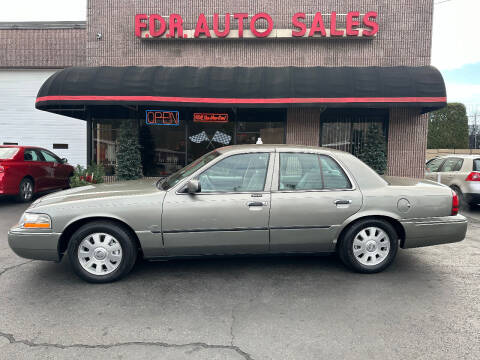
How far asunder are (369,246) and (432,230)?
0.81 meters

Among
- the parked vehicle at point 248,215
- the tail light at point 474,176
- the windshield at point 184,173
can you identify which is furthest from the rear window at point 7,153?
the tail light at point 474,176

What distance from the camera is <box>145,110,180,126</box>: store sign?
11.8 meters

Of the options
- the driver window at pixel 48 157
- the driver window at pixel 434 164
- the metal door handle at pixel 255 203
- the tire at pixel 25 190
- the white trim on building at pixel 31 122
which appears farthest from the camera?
the white trim on building at pixel 31 122

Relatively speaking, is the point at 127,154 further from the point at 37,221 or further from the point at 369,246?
the point at 369,246

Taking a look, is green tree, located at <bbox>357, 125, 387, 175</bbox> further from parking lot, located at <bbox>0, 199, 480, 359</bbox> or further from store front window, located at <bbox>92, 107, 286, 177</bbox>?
parking lot, located at <bbox>0, 199, 480, 359</bbox>

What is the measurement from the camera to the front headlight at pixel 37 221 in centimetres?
383

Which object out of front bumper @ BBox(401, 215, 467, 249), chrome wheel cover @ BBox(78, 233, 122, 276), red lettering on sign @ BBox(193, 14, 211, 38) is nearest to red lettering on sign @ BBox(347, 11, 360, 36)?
red lettering on sign @ BBox(193, 14, 211, 38)

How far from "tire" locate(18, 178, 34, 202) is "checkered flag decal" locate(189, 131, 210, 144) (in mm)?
5044

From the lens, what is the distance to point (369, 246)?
4.25m

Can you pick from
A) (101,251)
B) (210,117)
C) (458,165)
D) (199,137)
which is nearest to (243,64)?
(210,117)

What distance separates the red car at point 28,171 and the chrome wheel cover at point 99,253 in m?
6.17

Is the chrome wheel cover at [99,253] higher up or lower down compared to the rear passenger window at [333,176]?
lower down

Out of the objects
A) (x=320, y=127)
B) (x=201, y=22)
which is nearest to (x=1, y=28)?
(x=201, y=22)

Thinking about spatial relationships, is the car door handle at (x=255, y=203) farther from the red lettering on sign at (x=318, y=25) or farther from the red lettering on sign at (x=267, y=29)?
the red lettering on sign at (x=318, y=25)
